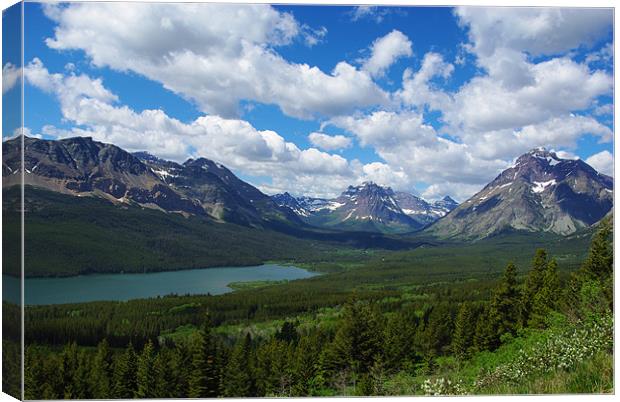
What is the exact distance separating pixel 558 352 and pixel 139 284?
9094cm

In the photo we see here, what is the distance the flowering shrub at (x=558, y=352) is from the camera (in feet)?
32.1

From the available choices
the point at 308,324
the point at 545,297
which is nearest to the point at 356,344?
the point at 545,297

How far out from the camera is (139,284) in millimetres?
91375

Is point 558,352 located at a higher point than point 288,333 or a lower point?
higher

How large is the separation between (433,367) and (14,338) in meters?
16.2

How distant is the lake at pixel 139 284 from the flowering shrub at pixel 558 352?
5809cm

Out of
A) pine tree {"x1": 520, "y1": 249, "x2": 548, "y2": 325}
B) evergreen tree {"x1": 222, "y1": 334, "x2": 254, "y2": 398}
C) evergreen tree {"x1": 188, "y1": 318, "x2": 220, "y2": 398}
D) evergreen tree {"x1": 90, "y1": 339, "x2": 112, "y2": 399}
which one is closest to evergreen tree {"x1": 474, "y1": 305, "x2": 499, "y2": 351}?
pine tree {"x1": 520, "y1": 249, "x2": 548, "y2": 325}

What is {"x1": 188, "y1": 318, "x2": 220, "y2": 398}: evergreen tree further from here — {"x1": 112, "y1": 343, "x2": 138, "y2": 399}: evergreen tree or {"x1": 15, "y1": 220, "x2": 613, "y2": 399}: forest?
{"x1": 112, "y1": 343, "x2": 138, "y2": 399}: evergreen tree

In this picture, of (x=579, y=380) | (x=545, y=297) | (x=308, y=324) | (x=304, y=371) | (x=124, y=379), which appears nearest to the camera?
(x=579, y=380)

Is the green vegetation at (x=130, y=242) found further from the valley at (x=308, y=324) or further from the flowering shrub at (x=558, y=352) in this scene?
the flowering shrub at (x=558, y=352)

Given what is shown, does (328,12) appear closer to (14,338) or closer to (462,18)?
(462,18)

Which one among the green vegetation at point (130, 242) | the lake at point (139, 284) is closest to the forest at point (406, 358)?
the lake at point (139, 284)

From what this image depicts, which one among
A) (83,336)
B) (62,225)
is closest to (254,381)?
(83,336)

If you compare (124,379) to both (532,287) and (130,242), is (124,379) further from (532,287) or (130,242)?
(130,242)
